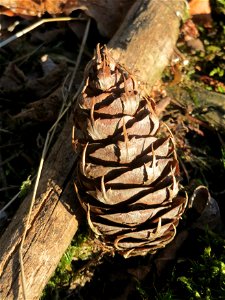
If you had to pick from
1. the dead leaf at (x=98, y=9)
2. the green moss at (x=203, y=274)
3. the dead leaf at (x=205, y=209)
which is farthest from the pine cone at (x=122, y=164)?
the dead leaf at (x=98, y=9)

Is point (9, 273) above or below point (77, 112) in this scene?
below

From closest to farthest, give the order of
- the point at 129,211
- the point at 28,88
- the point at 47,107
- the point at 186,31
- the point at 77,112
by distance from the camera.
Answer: the point at 129,211 → the point at 77,112 → the point at 47,107 → the point at 28,88 → the point at 186,31

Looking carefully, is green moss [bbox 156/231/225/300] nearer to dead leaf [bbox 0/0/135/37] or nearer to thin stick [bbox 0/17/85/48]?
dead leaf [bbox 0/0/135/37]

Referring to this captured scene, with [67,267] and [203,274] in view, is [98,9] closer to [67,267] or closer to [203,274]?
[67,267]

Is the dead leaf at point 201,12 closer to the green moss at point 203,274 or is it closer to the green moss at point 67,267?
the green moss at point 203,274

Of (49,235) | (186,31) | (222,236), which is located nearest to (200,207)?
(222,236)

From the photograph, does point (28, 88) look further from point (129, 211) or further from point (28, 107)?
point (129, 211)
